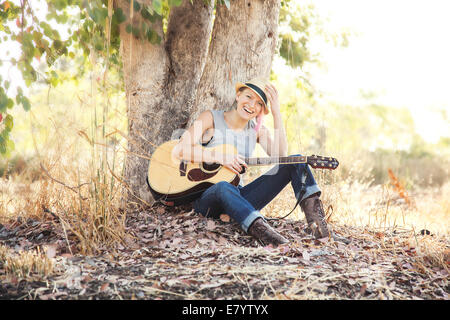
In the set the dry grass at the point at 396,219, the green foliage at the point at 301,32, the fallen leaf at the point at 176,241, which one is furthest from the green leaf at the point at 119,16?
the green foliage at the point at 301,32

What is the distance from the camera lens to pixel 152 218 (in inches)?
146

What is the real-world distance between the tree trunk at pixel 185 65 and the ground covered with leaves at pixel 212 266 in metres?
0.87

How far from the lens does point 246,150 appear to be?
3.86 meters

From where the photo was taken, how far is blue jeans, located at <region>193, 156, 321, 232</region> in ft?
10.8

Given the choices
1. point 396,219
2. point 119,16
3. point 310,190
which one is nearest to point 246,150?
point 310,190

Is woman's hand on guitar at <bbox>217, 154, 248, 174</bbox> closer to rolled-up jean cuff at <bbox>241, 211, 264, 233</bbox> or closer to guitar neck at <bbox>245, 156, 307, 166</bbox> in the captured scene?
guitar neck at <bbox>245, 156, 307, 166</bbox>

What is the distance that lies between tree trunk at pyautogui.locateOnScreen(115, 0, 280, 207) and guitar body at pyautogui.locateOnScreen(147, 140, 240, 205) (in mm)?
263

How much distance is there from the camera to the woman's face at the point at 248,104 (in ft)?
12.2

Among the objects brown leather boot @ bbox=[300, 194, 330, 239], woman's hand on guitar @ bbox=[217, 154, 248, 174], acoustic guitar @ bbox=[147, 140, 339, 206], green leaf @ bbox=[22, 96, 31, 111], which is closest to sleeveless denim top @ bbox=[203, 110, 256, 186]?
acoustic guitar @ bbox=[147, 140, 339, 206]

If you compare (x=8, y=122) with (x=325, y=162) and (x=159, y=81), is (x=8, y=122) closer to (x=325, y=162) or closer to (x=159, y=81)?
(x=159, y=81)
